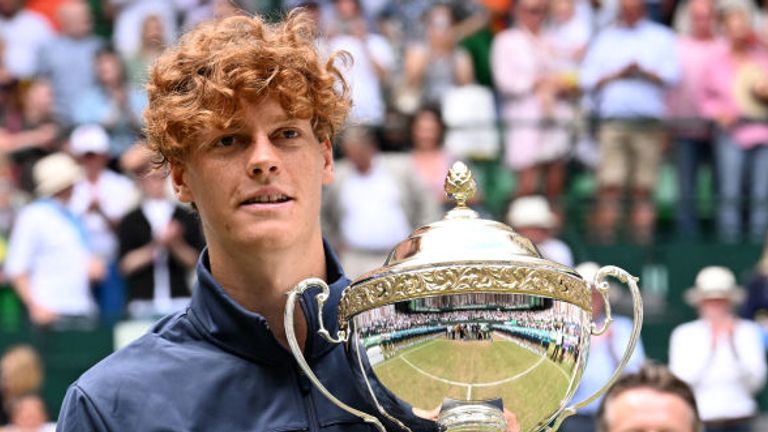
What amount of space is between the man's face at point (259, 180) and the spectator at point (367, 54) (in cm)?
809

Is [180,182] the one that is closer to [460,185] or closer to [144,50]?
[460,185]

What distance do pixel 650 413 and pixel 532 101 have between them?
26.1 ft

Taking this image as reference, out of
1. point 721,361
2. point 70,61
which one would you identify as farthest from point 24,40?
point 721,361

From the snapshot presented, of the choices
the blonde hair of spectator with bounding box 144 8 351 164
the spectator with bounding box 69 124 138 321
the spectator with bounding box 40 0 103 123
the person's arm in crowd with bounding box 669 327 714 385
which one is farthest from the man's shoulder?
the spectator with bounding box 40 0 103 123

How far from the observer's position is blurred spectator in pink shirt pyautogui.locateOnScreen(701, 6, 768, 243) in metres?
12.2

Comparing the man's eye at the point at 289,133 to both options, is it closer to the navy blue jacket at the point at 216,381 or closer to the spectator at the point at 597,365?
the navy blue jacket at the point at 216,381

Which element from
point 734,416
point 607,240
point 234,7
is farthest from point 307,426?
point 607,240

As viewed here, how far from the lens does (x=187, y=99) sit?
3.69 meters

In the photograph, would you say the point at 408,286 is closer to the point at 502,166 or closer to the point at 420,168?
the point at 420,168

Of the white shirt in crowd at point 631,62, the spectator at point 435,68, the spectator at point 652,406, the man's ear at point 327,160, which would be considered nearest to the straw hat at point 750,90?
the white shirt in crowd at point 631,62

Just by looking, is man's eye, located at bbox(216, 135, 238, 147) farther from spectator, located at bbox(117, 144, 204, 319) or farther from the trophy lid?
spectator, located at bbox(117, 144, 204, 319)

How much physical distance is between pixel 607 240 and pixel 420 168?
1265 mm

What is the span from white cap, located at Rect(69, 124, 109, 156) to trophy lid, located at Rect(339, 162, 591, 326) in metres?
7.96

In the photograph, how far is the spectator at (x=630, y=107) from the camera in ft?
39.6
